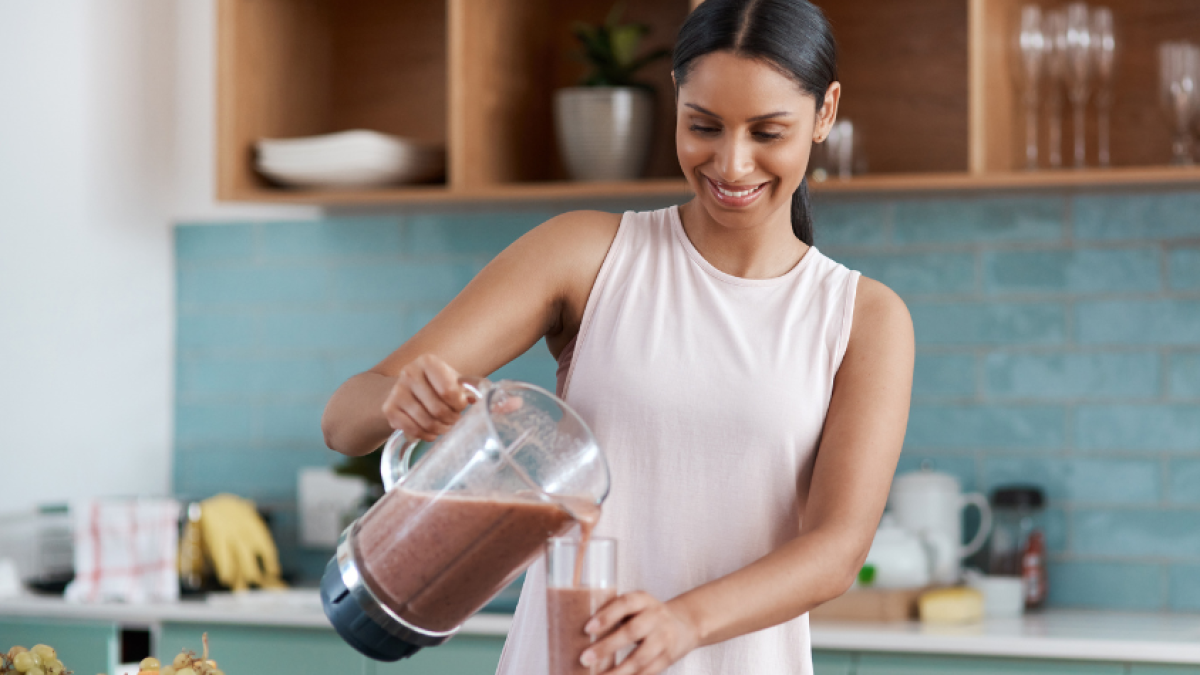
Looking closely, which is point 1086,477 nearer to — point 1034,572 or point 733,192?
point 1034,572

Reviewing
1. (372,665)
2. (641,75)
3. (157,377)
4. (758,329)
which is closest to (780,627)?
(758,329)

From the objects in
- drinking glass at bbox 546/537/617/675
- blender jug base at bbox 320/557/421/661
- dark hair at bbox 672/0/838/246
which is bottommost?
blender jug base at bbox 320/557/421/661

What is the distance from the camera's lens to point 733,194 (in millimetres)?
1201

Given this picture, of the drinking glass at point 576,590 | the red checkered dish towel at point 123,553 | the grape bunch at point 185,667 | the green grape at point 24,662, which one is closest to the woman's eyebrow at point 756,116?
the drinking glass at point 576,590

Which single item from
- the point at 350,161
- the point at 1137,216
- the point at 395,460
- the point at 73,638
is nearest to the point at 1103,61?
the point at 1137,216

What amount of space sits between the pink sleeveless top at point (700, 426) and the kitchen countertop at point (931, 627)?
0.91 meters

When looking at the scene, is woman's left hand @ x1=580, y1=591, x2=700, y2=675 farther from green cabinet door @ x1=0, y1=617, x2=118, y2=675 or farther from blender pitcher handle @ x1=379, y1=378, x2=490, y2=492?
green cabinet door @ x1=0, y1=617, x2=118, y2=675

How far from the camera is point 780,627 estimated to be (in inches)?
49.2

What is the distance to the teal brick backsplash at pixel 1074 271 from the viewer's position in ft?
8.20

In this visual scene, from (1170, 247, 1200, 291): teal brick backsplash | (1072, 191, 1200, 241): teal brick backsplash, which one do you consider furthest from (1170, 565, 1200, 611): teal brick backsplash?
(1072, 191, 1200, 241): teal brick backsplash

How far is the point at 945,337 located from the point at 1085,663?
76 centimetres

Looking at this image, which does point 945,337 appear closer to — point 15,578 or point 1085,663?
point 1085,663

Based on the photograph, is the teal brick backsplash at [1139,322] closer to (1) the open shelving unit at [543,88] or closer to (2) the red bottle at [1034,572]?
(1) the open shelving unit at [543,88]

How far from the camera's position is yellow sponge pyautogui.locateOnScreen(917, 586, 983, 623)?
225 centimetres
